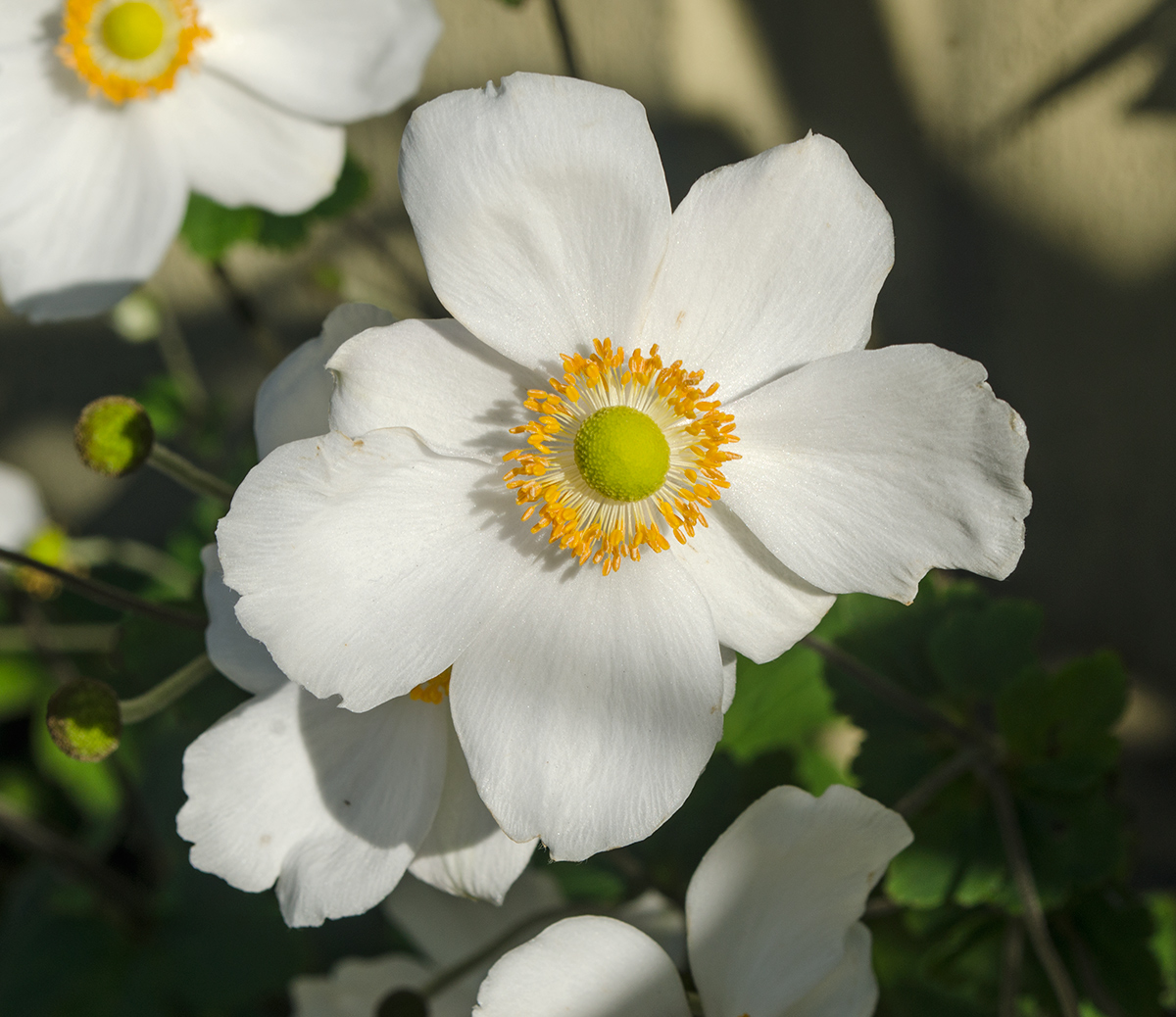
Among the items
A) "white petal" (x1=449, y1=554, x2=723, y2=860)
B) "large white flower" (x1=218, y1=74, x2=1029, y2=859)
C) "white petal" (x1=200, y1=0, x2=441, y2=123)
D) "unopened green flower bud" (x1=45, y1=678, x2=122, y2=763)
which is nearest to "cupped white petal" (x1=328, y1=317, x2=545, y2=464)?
"large white flower" (x1=218, y1=74, x2=1029, y2=859)

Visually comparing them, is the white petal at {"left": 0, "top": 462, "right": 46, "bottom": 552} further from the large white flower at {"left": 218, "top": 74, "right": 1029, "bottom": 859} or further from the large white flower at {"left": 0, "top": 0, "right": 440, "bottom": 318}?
the large white flower at {"left": 218, "top": 74, "right": 1029, "bottom": 859}

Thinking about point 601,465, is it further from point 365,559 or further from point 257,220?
point 257,220

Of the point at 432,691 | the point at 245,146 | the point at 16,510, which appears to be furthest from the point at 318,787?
the point at 16,510

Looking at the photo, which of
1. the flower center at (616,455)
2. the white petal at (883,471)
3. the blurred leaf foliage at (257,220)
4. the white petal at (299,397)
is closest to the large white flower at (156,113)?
the blurred leaf foliage at (257,220)

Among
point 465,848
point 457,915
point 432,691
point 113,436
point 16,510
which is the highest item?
point 113,436

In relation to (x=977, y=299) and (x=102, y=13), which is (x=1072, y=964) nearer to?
(x=977, y=299)

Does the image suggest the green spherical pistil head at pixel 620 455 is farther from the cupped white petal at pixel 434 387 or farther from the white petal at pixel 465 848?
the white petal at pixel 465 848
